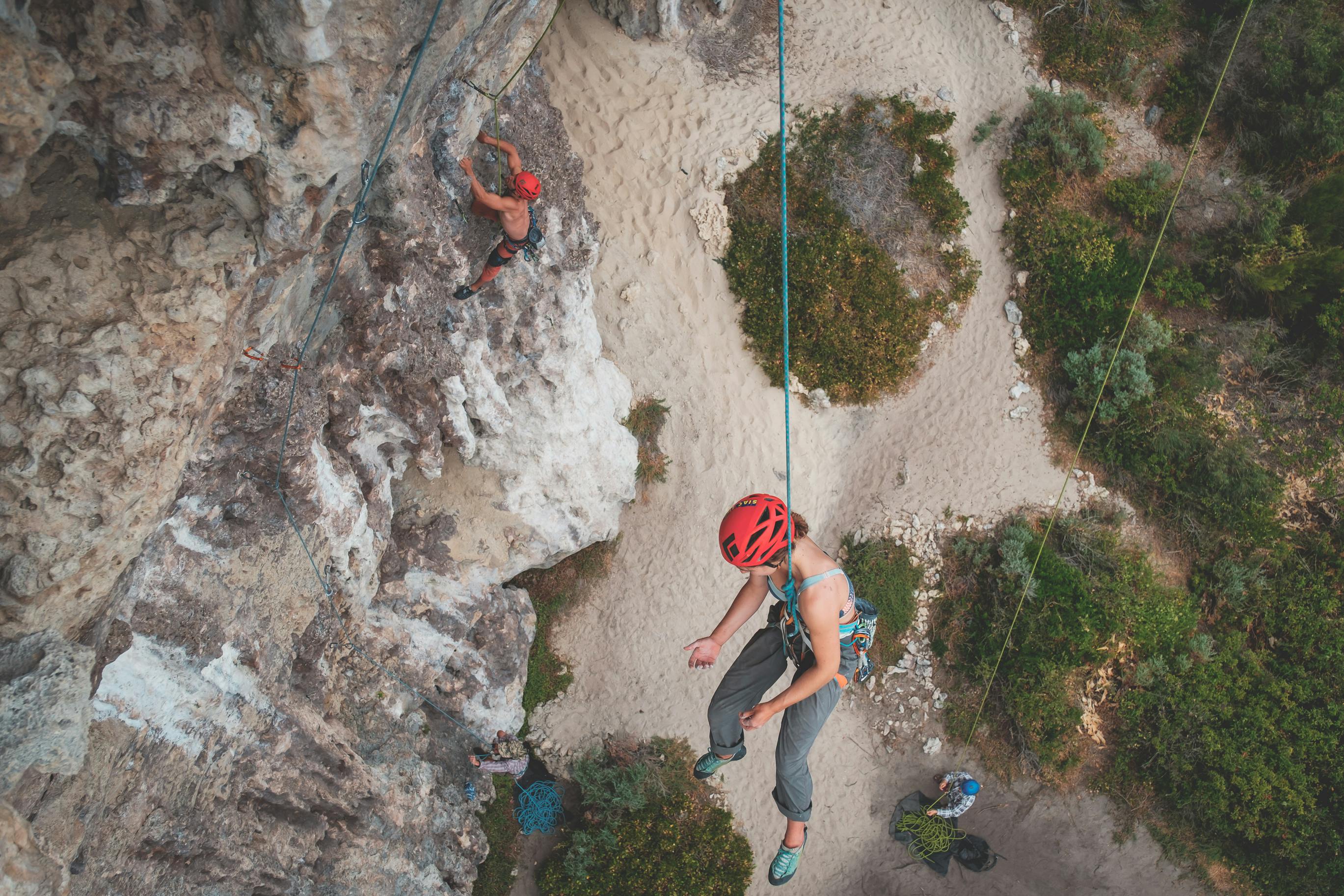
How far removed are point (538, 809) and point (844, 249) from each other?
28.6 ft

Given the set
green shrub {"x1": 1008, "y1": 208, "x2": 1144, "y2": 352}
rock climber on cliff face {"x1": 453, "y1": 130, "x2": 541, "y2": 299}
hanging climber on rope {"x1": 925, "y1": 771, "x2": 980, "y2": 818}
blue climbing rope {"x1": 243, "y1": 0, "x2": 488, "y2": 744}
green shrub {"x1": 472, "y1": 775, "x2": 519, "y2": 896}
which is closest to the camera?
blue climbing rope {"x1": 243, "y1": 0, "x2": 488, "y2": 744}

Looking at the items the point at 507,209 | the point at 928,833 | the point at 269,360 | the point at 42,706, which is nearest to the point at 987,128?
the point at 507,209

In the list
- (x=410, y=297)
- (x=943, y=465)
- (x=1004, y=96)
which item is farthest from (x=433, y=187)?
(x=1004, y=96)

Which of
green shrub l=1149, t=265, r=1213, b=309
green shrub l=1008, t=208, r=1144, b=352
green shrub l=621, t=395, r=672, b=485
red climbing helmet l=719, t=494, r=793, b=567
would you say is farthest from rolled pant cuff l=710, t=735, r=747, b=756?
green shrub l=1149, t=265, r=1213, b=309

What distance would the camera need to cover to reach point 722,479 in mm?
10938

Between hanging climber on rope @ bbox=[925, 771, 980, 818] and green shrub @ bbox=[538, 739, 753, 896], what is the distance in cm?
276

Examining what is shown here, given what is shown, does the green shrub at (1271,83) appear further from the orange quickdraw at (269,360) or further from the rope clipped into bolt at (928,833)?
the orange quickdraw at (269,360)

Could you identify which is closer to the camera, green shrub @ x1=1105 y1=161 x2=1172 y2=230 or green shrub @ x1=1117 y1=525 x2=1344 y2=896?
green shrub @ x1=1117 y1=525 x2=1344 y2=896

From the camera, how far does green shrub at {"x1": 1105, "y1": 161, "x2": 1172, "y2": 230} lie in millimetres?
11875

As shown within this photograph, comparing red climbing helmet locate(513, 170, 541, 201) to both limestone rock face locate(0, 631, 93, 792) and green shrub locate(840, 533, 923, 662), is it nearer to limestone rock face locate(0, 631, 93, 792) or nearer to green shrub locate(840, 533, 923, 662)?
limestone rock face locate(0, 631, 93, 792)

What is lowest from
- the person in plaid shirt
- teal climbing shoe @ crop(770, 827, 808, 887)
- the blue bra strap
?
the person in plaid shirt

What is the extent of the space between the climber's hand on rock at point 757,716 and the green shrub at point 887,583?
565cm

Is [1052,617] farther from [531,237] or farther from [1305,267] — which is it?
[531,237]

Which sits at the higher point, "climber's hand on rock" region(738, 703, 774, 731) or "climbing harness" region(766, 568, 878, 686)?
"climbing harness" region(766, 568, 878, 686)
